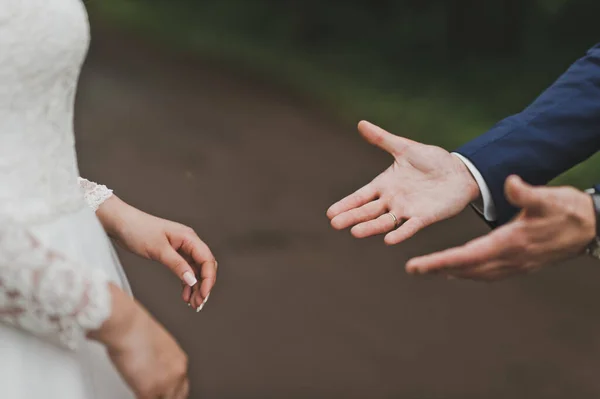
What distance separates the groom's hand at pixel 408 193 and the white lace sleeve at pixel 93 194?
33 centimetres

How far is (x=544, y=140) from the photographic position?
1.19 meters

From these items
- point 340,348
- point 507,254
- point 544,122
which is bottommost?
point 340,348

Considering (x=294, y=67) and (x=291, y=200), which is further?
(x=294, y=67)

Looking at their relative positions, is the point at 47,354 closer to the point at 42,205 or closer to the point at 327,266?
the point at 42,205

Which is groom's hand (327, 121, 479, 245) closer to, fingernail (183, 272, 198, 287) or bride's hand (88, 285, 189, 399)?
fingernail (183, 272, 198, 287)

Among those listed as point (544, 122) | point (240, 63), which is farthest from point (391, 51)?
point (544, 122)

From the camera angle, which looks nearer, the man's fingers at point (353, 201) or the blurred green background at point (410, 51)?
the man's fingers at point (353, 201)

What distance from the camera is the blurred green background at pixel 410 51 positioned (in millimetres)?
3604

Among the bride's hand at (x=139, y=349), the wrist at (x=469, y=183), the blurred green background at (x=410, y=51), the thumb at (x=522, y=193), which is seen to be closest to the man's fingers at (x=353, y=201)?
Result: the wrist at (x=469, y=183)

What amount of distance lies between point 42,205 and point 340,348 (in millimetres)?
1404

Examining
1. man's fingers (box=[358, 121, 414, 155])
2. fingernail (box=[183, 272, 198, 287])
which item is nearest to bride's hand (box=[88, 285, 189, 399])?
fingernail (box=[183, 272, 198, 287])

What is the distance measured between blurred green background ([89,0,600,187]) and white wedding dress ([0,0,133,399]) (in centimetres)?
261

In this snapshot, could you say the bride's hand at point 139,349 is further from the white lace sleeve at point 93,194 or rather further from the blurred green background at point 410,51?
the blurred green background at point 410,51

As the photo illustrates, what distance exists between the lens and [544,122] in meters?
1.20
